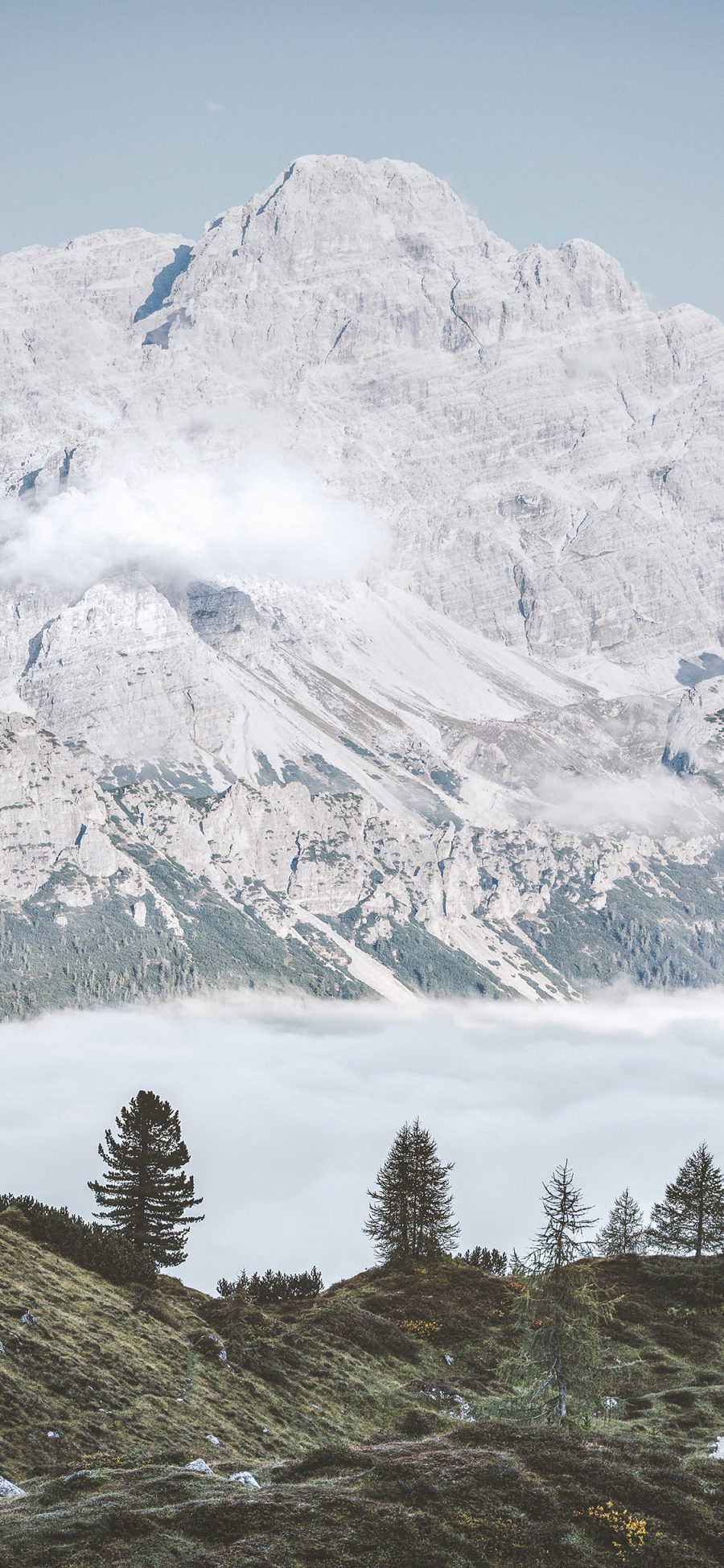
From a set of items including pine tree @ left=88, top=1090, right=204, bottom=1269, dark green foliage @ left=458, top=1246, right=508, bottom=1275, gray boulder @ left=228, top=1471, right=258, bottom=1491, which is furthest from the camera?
dark green foliage @ left=458, top=1246, right=508, bottom=1275

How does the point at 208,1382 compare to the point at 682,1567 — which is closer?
the point at 682,1567

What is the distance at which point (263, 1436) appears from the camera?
58.2 metres

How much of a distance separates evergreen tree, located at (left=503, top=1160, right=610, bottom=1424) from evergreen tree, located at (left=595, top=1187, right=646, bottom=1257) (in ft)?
264

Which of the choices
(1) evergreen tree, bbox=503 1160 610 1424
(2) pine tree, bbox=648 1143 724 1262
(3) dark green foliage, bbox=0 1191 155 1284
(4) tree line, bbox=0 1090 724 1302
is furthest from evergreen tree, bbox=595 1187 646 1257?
(1) evergreen tree, bbox=503 1160 610 1424

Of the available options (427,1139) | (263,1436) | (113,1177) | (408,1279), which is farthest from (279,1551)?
(427,1139)

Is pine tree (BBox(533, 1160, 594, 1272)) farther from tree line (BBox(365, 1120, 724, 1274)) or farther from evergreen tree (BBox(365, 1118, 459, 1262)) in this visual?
evergreen tree (BBox(365, 1118, 459, 1262))

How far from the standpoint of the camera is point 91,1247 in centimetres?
7306

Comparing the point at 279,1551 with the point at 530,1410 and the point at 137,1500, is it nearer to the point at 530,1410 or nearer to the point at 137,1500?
the point at 137,1500

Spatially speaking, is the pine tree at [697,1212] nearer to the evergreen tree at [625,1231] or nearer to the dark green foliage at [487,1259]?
the dark green foliage at [487,1259]

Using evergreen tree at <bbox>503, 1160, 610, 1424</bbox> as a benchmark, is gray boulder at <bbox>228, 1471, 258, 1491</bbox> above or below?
below

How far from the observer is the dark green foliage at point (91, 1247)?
237 ft

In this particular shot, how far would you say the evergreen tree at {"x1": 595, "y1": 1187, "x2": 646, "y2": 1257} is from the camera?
14562 centimetres

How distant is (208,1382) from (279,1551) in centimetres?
2837

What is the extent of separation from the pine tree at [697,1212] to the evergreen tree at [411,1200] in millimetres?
17843
